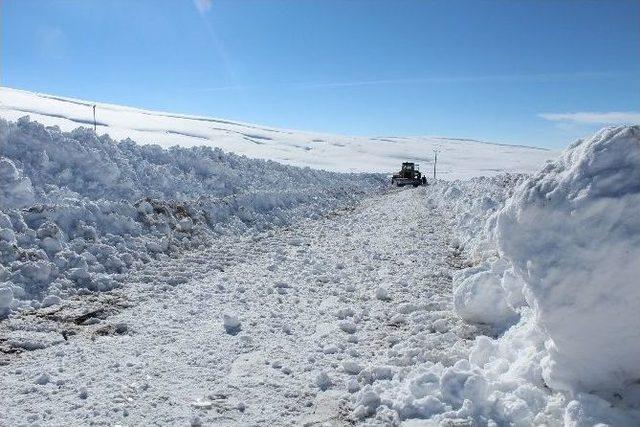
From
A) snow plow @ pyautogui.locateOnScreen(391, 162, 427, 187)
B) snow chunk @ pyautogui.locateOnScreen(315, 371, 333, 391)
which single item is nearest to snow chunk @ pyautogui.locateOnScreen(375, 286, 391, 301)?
snow chunk @ pyautogui.locateOnScreen(315, 371, 333, 391)

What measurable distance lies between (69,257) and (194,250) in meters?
3.02

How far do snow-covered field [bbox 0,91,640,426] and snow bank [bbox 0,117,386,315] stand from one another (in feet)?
0.17

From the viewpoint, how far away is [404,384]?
4973mm

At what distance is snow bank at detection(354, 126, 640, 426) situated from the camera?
4.29m

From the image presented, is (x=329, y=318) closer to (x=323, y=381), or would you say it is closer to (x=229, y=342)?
(x=229, y=342)

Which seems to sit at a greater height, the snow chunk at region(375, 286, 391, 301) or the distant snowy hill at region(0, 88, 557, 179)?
the distant snowy hill at region(0, 88, 557, 179)

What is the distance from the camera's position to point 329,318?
23.6ft

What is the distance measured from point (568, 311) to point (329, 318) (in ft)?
11.4

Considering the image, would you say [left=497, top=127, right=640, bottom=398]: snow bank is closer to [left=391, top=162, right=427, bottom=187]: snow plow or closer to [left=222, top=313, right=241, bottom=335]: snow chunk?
[left=222, top=313, right=241, bottom=335]: snow chunk

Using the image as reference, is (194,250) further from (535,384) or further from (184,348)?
(535,384)

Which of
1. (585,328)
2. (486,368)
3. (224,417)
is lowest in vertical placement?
(224,417)

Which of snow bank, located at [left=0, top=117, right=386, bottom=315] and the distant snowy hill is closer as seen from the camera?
snow bank, located at [left=0, top=117, right=386, bottom=315]

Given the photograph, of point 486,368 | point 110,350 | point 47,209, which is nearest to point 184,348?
point 110,350

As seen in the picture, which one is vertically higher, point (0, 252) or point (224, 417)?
point (0, 252)
